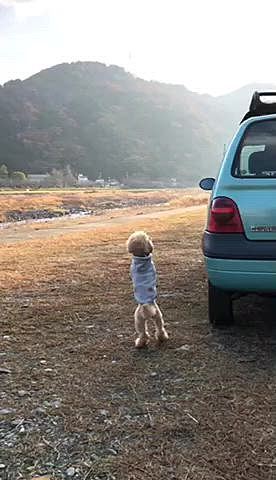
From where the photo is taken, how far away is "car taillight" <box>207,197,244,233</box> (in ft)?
13.4

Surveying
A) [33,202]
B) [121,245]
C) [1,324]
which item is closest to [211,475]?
[1,324]

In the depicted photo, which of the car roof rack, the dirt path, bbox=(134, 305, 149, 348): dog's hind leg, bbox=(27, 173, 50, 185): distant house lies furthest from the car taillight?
bbox=(27, 173, 50, 185): distant house

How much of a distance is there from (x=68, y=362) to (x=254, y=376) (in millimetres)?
1362

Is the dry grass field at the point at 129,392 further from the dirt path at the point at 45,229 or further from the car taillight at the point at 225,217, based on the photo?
the dirt path at the point at 45,229

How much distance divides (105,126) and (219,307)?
408ft

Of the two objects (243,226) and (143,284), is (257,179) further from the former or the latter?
(143,284)

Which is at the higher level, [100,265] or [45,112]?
[45,112]

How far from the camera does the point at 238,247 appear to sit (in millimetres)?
4074

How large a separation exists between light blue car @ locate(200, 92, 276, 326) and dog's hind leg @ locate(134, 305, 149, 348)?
1.98 feet

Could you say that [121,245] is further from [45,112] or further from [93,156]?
[45,112]

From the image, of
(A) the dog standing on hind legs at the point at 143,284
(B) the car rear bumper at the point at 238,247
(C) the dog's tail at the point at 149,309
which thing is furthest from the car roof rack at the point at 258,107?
(C) the dog's tail at the point at 149,309

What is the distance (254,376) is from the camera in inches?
147

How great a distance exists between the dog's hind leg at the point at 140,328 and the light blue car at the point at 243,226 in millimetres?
602

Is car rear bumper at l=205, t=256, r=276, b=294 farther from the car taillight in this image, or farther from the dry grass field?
the dry grass field
